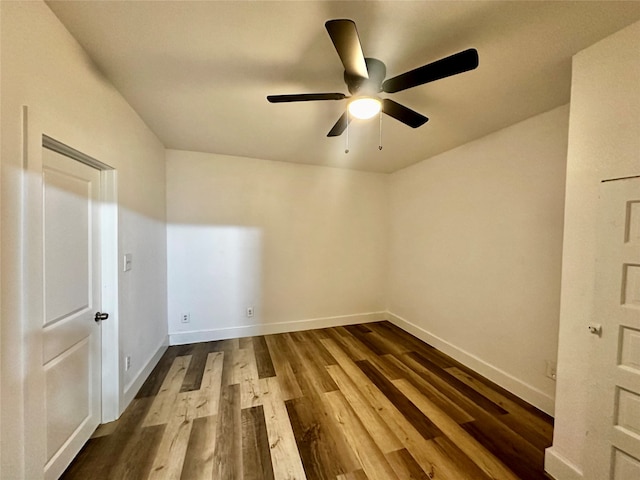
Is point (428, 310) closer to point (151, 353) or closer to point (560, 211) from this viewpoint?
point (560, 211)

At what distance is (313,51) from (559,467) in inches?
109

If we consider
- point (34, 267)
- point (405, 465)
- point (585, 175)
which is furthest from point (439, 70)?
point (405, 465)

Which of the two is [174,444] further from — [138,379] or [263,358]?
[263,358]

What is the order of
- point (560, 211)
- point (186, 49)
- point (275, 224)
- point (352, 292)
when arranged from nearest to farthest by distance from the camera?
point (186, 49) → point (560, 211) → point (275, 224) → point (352, 292)

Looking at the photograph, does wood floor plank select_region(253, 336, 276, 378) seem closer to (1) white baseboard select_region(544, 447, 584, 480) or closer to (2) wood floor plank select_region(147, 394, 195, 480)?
(2) wood floor plank select_region(147, 394, 195, 480)

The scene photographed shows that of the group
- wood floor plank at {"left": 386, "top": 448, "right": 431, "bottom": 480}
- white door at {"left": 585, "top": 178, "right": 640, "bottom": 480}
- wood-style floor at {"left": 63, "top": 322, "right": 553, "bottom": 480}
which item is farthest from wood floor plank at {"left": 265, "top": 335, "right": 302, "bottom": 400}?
white door at {"left": 585, "top": 178, "right": 640, "bottom": 480}

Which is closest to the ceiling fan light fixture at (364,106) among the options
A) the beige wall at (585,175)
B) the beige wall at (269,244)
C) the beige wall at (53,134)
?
the beige wall at (585,175)

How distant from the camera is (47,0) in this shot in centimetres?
109

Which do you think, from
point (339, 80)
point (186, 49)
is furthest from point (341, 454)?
point (186, 49)

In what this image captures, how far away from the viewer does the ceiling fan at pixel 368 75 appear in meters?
1.02

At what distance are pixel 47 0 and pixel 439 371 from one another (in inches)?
A: 146

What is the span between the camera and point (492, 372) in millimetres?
2369

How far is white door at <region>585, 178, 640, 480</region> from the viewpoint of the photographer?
1158 mm

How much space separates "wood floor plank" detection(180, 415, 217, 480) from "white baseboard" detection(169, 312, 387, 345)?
1.44 metres
